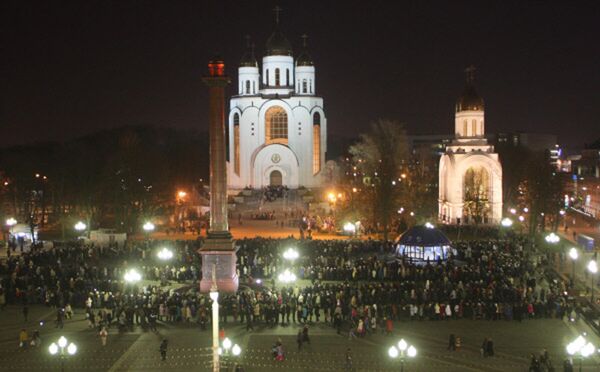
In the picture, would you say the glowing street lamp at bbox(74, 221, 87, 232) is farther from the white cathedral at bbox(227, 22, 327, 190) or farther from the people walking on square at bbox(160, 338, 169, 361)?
the people walking on square at bbox(160, 338, 169, 361)

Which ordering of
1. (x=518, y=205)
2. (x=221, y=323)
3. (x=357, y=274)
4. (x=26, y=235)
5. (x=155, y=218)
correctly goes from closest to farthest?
(x=221, y=323) < (x=357, y=274) < (x=26, y=235) < (x=155, y=218) < (x=518, y=205)

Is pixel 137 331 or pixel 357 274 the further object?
pixel 357 274

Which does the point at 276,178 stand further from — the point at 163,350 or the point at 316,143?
the point at 163,350

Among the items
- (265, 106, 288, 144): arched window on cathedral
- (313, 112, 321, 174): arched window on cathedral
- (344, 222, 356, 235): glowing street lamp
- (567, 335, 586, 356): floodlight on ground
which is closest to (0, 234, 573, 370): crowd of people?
(567, 335, 586, 356): floodlight on ground

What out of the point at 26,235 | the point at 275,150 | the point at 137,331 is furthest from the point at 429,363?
the point at 275,150

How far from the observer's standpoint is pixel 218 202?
2766cm

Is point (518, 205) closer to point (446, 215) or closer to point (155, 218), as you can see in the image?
point (446, 215)

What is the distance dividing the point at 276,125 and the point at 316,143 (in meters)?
3.89

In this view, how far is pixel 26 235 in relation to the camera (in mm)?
41469

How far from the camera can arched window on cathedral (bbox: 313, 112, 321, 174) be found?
219 ft

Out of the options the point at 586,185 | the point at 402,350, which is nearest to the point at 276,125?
the point at 586,185

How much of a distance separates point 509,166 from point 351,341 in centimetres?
4958

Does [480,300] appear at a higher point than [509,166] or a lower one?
lower

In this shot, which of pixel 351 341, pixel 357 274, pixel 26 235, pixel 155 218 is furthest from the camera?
pixel 155 218
